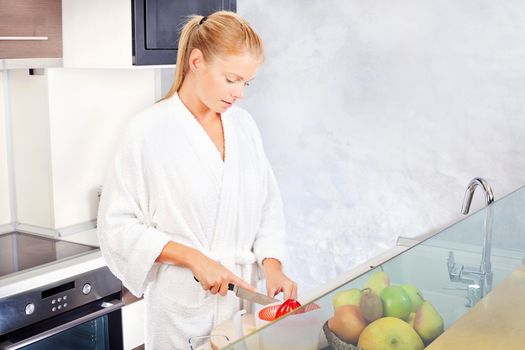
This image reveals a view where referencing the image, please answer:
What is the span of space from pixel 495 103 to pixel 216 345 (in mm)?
1862

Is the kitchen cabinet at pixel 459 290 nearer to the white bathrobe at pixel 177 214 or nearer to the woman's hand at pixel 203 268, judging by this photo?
the woman's hand at pixel 203 268

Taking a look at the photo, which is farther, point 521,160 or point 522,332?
point 521,160

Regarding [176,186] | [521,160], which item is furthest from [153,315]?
[521,160]

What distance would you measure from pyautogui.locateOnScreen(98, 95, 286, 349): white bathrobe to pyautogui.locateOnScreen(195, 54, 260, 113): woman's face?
0.31 ft

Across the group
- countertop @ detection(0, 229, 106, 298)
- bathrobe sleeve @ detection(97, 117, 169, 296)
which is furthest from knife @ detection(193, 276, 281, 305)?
countertop @ detection(0, 229, 106, 298)

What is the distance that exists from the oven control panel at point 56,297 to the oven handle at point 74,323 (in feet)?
0.14

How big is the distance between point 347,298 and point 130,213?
0.99m

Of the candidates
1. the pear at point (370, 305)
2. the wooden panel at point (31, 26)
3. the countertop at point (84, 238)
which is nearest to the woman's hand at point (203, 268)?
the pear at point (370, 305)

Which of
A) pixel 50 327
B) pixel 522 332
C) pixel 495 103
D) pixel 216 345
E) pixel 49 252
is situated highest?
pixel 495 103

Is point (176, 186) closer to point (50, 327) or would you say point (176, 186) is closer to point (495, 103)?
point (50, 327)

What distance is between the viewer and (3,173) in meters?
3.04

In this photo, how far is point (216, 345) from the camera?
4.81 feet

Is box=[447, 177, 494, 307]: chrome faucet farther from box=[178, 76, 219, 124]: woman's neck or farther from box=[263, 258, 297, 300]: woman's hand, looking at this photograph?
box=[178, 76, 219, 124]: woman's neck

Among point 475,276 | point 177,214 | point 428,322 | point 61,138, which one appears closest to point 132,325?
point 61,138
